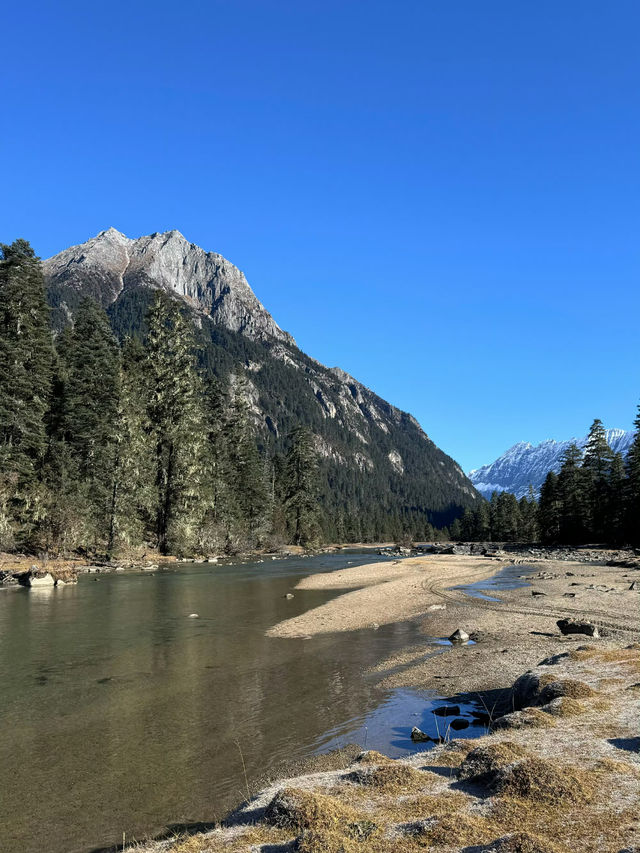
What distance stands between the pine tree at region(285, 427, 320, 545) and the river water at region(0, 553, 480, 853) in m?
79.9

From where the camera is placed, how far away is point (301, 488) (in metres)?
104

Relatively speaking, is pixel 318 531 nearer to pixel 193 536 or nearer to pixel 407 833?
pixel 193 536

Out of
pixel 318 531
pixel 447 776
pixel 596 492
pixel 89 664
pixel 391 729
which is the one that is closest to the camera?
pixel 447 776

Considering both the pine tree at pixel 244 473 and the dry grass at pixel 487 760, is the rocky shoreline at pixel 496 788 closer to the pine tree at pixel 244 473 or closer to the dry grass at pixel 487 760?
the dry grass at pixel 487 760

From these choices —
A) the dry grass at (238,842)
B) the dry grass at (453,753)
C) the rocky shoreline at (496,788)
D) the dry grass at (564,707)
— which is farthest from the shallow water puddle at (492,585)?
the dry grass at (238,842)

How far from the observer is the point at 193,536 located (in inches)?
2297

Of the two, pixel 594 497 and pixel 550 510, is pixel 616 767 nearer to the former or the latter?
pixel 594 497

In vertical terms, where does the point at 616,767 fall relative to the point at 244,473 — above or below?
below

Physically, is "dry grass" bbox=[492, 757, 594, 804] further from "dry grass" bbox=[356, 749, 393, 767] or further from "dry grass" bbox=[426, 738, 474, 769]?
"dry grass" bbox=[356, 749, 393, 767]

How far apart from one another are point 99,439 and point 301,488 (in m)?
54.0

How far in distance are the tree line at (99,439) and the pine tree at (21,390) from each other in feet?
0.33

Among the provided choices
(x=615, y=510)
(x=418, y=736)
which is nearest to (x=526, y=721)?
(x=418, y=736)

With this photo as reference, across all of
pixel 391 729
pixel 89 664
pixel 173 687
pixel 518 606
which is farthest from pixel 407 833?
pixel 518 606

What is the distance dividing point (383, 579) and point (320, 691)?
29478 millimetres
